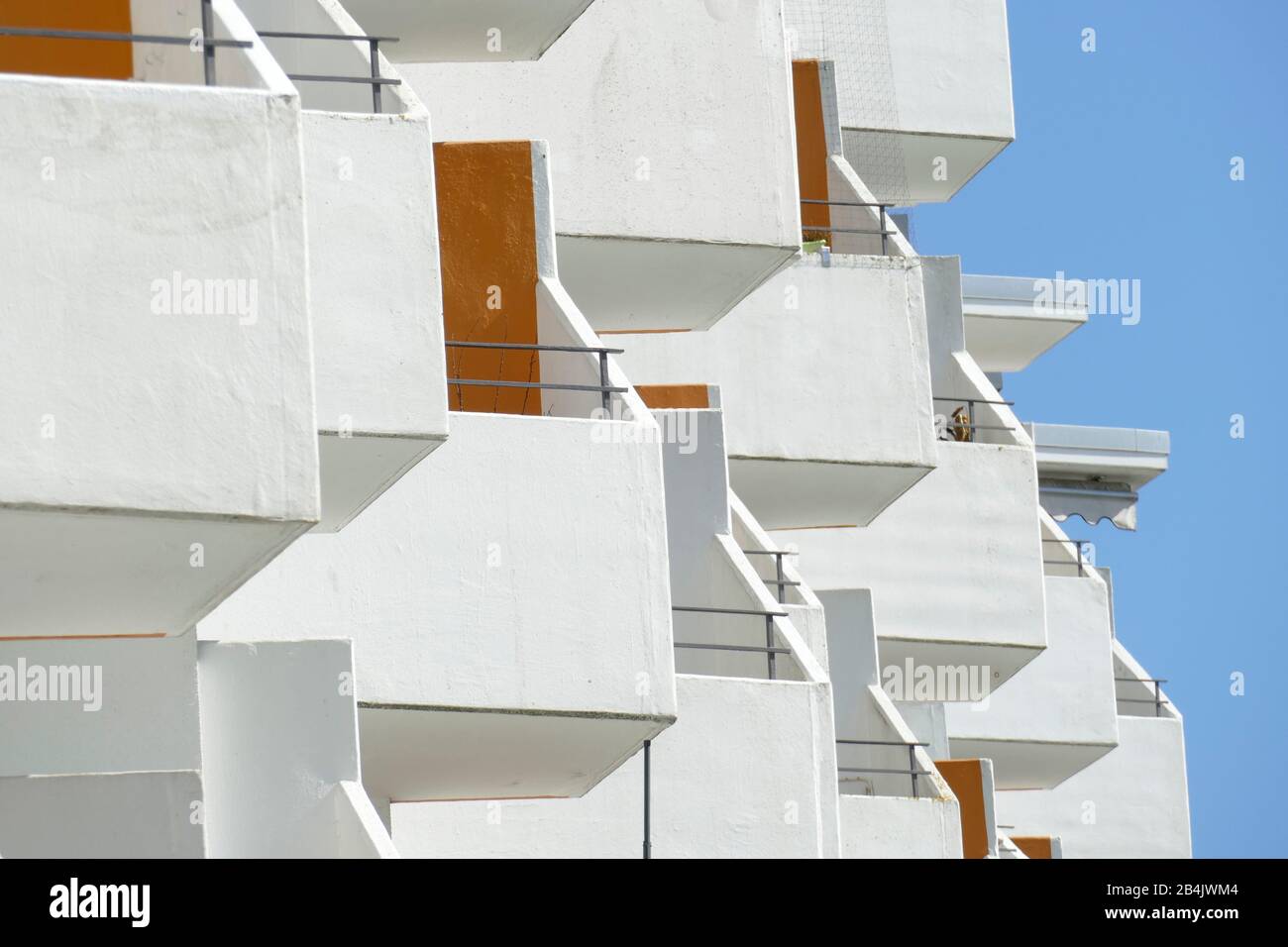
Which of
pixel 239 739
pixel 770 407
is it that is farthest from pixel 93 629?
pixel 770 407

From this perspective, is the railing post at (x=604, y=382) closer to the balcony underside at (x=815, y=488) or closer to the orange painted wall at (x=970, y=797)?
the balcony underside at (x=815, y=488)

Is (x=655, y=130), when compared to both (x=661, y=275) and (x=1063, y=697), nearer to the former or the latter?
(x=661, y=275)

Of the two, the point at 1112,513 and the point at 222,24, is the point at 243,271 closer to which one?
the point at 222,24

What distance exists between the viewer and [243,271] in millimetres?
13812

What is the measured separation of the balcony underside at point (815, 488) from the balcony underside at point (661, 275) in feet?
5.32

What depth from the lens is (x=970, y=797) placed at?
30.4 m

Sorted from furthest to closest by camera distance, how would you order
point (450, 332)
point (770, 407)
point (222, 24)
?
point (770, 407)
point (450, 332)
point (222, 24)

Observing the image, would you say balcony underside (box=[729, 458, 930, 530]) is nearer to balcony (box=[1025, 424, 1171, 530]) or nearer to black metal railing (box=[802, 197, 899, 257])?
black metal railing (box=[802, 197, 899, 257])

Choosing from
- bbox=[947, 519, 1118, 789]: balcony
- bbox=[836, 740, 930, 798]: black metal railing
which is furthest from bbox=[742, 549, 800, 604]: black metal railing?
bbox=[947, 519, 1118, 789]: balcony

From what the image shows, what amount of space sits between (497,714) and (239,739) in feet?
9.43

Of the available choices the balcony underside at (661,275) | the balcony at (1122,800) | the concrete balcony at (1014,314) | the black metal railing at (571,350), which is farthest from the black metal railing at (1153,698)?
the black metal railing at (571,350)

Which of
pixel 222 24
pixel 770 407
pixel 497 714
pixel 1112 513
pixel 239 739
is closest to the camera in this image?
pixel 222 24

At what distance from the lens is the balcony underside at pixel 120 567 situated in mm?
13531
